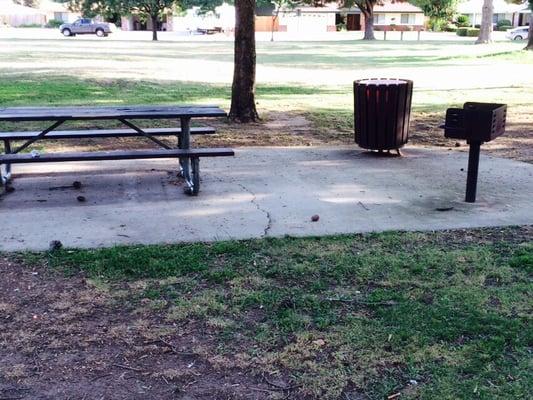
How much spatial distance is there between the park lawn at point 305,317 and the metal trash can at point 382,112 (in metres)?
3.05

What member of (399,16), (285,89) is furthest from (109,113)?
(399,16)

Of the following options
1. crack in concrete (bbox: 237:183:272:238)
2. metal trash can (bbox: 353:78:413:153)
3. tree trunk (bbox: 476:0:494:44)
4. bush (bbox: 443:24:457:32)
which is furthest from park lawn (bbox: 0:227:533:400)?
bush (bbox: 443:24:457:32)

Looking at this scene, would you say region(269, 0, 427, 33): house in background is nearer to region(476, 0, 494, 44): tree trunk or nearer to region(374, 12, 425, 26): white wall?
region(374, 12, 425, 26): white wall

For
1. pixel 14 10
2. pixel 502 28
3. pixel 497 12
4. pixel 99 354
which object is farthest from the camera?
pixel 497 12

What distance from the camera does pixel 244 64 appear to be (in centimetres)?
1105

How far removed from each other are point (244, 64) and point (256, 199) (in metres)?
5.23

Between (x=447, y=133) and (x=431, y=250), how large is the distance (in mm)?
1642

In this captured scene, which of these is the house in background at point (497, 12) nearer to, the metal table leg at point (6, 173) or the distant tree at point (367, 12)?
the distant tree at point (367, 12)

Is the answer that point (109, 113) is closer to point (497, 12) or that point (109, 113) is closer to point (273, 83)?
point (273, 83)

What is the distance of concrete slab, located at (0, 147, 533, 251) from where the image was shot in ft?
17.6

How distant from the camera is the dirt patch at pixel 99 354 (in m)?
3.10

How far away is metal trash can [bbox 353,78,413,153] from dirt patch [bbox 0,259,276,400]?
15.6 feet

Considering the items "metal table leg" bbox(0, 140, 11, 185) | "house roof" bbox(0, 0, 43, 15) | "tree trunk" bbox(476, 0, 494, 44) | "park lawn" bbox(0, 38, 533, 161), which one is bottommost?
"metal table leg" bbox(0, 140, 11, 185)

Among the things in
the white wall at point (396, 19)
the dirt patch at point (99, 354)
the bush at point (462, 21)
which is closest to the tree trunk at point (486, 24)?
the bush at point (462, 21)
